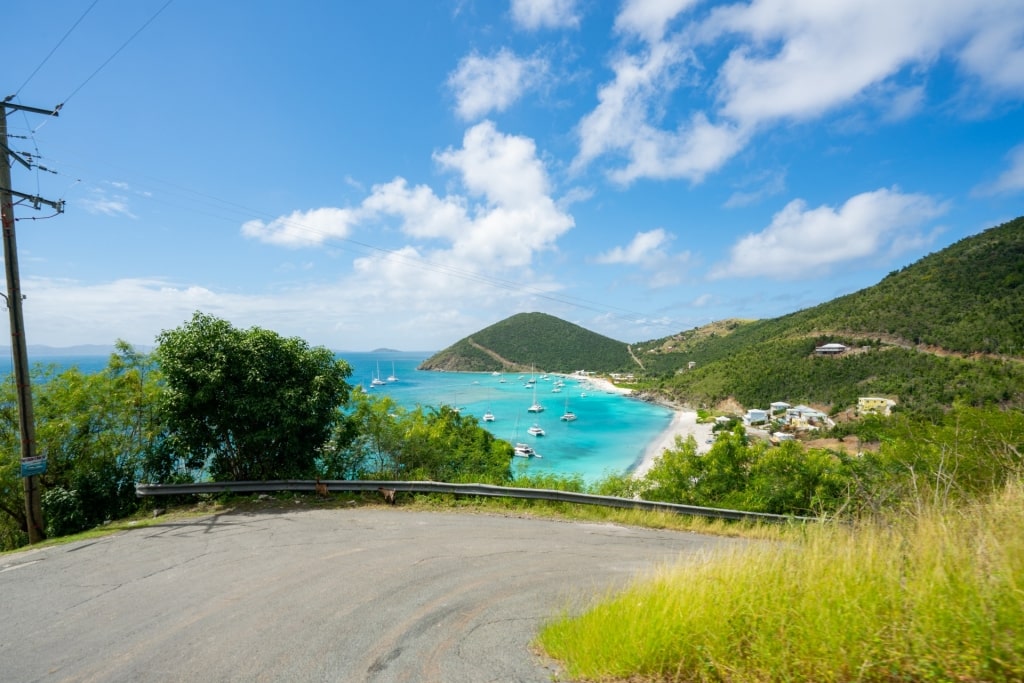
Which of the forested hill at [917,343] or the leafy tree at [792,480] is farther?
the forested hill at [917,343]

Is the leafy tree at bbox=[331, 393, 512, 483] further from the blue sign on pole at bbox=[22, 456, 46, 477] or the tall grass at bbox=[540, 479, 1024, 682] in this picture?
the tall grass at bbox=[540, 479, 1024, 682]

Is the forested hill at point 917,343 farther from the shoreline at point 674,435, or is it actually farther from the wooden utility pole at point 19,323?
the wooden utility pole at point 19,323

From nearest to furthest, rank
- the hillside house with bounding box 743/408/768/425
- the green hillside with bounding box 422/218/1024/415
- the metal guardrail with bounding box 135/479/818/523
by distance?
the metal guardrail with bounding box 135/479/818/523, the green hillside with bounding box 422/218/1024/415, the hillside house with bounding box 743/408/768/425

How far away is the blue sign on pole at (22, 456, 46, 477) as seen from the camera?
377 inches

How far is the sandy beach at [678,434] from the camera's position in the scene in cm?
5994

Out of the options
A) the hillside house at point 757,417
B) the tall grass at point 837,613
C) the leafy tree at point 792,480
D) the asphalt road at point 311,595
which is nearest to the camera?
the tall grass at point 837,613

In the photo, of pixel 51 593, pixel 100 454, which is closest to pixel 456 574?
pixel 51 593

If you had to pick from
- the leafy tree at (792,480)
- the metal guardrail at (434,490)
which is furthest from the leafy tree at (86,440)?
the leafy tree at (792,480)

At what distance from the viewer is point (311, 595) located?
5.84 meters

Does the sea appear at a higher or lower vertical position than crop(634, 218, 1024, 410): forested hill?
lower

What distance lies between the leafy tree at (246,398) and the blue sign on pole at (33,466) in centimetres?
228

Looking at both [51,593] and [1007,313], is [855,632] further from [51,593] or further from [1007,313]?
[1007,313]

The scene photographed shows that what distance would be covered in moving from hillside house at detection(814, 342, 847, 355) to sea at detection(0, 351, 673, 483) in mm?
30075

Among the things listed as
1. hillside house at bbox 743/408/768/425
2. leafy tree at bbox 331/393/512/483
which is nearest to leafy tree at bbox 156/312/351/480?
leafy tree at bbox 331/393/512/483
